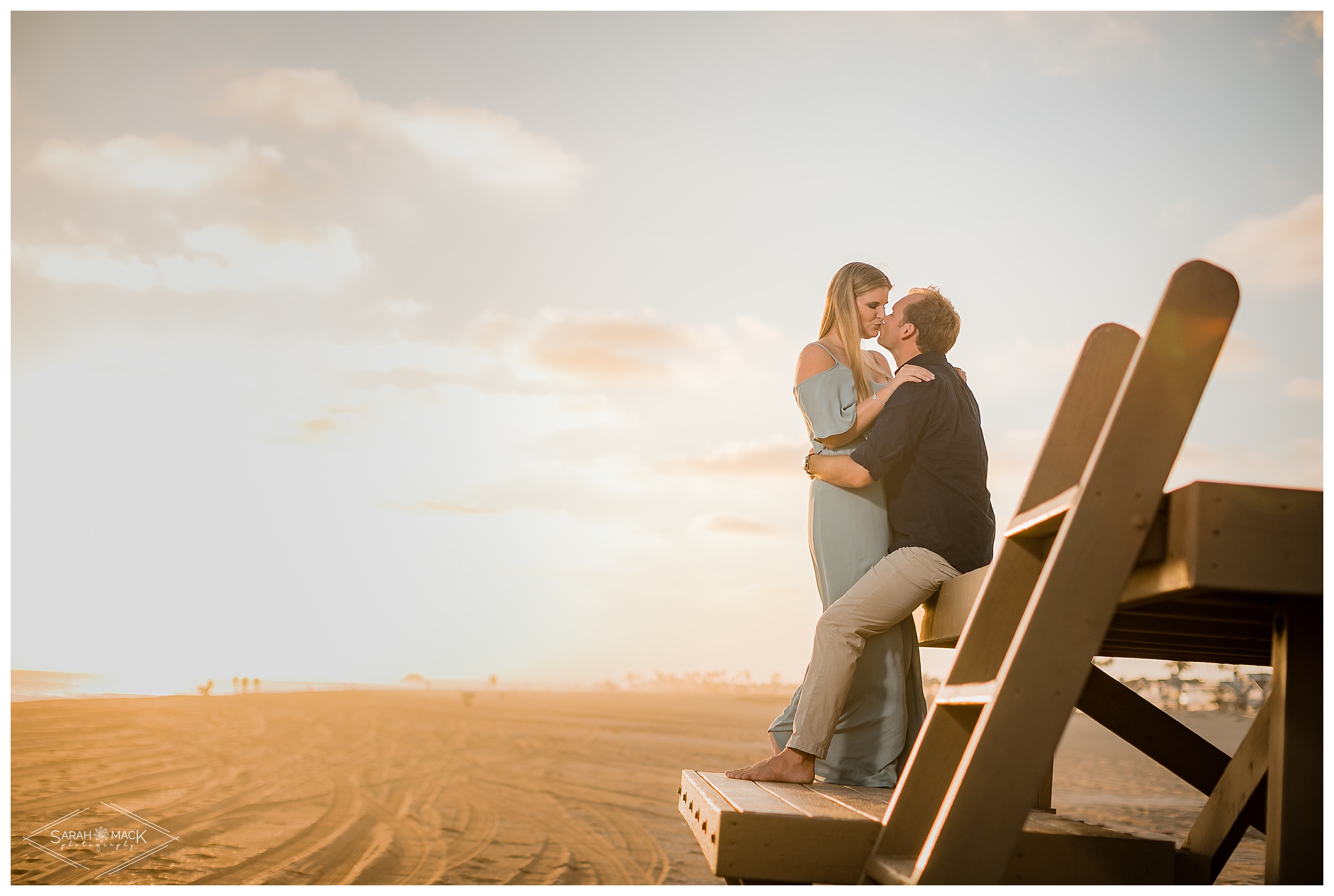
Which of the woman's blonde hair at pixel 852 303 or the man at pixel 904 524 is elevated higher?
the woman's blonde hair at pixel 852 303

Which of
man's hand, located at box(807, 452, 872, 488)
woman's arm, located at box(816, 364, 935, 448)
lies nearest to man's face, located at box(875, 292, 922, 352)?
woman's arm, located at box(816, 364, 935, 448)

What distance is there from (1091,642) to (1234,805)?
3.57 feet

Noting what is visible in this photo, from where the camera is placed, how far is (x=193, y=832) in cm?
974

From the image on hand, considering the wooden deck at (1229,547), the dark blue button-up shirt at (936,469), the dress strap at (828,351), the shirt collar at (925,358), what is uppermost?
the dress strap at (828,351)

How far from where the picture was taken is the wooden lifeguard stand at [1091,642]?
126cm

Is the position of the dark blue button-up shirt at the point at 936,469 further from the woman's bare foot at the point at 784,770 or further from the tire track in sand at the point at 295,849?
the tire track in sand at the point at 295,849

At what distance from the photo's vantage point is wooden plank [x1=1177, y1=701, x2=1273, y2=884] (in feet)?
6.29

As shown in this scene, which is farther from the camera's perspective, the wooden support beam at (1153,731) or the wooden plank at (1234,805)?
the wooden support beam at (1153,731)

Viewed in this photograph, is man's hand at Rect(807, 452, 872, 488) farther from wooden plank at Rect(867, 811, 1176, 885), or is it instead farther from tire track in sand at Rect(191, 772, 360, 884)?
tire track in sand at Rect(191, 772, 360, 884)

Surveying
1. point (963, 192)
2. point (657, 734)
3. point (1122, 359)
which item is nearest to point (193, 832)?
point (1122, 359)

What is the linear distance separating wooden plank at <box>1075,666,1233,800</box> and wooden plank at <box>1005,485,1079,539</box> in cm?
130

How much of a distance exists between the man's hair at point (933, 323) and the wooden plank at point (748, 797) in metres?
1.59

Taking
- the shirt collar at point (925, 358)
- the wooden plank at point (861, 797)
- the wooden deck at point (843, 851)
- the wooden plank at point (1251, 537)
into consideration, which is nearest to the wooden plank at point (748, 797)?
the wooden deck at point (843, 851)

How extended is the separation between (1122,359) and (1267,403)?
15371 mm
